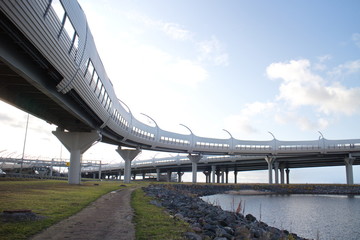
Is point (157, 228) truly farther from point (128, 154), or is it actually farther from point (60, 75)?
point (128, 154)

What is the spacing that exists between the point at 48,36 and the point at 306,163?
117 meters

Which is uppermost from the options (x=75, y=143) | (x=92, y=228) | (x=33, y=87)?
(x=33, y=87)

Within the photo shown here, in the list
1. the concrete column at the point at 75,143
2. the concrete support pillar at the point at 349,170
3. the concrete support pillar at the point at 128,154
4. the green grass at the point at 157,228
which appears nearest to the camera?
the green grass at the point at 157,228

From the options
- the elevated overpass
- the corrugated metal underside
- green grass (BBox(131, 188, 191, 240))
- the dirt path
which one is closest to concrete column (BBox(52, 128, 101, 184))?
the elevated overpass

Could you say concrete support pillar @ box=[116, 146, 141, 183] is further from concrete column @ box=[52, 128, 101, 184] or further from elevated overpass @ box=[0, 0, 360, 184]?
concrete column @ box=[52, 128, 101, 184]

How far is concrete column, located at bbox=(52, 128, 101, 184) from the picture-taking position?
162 feet

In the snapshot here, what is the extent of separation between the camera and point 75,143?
49688mm

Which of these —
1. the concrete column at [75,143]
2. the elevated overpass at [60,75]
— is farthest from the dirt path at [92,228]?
the concrete column at [75,143]

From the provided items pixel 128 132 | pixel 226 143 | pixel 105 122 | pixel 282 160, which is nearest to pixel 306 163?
pixel 282 160

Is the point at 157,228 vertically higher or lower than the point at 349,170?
lower

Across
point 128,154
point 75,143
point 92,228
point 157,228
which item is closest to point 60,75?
point 92,228

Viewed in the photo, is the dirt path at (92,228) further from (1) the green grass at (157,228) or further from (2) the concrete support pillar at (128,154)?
(2) the concrete support pillar at (128,154)

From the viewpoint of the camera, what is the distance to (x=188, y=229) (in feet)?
41.2

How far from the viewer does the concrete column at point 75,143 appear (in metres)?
49.3
